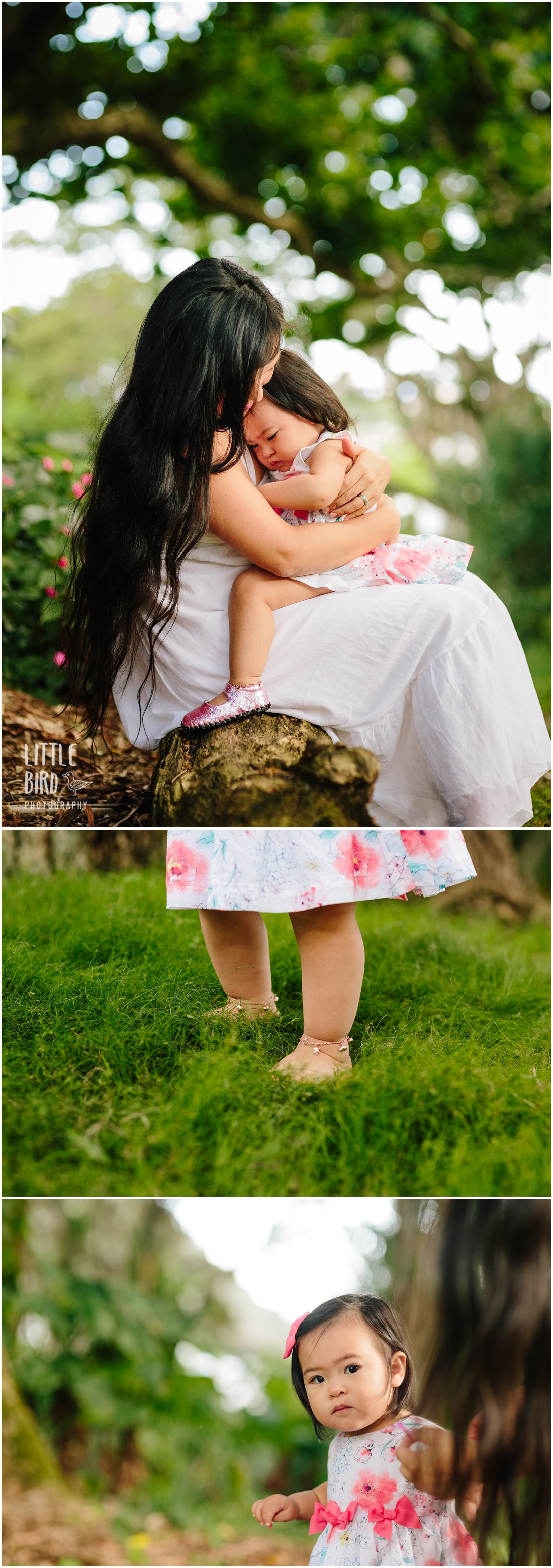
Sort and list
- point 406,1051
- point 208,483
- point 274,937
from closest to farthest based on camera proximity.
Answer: point 208,483 → point 406,1051 → point 274,937

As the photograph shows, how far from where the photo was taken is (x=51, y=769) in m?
1.75

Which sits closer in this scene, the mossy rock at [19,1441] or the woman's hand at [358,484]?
the woman's hand at [358,484]

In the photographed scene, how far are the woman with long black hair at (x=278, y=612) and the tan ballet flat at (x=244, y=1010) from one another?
0.42 m

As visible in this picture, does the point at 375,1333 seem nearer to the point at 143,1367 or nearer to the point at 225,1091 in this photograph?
the point at 225,1091

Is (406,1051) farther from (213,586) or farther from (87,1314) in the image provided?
(87,1314)

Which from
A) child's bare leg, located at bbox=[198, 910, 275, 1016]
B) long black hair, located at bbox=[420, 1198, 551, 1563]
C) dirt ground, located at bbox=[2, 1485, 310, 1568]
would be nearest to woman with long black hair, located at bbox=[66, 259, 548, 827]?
child's bare leg, located at bbox=[198, 910, 275, 1016]

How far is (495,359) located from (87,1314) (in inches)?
136

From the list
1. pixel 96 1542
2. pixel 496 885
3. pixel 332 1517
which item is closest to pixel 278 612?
pixel 332 1517

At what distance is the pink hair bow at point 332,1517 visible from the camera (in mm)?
1426

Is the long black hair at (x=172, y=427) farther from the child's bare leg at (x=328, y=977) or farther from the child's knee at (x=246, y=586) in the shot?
the child's bare leg at (x=328, y=977)


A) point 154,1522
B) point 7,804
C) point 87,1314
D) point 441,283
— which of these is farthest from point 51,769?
point 441,283

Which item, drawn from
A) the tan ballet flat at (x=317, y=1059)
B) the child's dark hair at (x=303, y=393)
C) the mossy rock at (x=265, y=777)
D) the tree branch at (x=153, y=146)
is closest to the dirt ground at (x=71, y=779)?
the mossy rock at (x=265, y=777)

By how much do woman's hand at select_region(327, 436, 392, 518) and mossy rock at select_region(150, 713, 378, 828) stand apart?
1.17 feet

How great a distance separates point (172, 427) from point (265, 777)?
1.83ft
